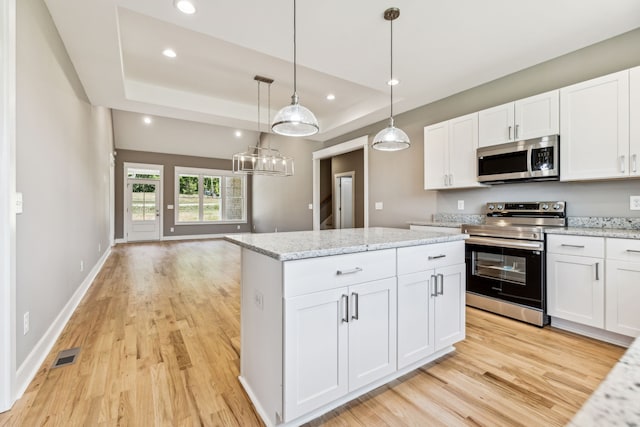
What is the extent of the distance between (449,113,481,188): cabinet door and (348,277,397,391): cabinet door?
2229 mm

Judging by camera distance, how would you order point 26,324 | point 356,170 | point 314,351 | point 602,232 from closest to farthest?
point 314,351 < point 26,324 < point 602,232 < point 356,170

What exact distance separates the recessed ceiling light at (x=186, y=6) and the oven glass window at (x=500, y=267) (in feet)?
11.1

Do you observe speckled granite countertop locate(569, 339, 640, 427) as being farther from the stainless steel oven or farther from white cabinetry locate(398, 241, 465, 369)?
the stainless steel oven

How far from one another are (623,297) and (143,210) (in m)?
9.85

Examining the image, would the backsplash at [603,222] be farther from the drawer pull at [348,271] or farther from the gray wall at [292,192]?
the gray wall at [292,192]

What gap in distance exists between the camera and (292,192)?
24.5ft

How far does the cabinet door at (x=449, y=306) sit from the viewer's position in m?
2.02

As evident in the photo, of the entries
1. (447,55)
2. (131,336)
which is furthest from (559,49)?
(131,336)

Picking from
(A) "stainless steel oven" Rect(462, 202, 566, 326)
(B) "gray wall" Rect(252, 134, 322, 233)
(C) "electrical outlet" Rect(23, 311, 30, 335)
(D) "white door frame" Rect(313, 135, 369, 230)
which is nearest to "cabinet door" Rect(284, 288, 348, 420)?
(C) "electrical outlet" Rect(23, 311, 30, 335)

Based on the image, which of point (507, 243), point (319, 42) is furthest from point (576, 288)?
point (319, 42)

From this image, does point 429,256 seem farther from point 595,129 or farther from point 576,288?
point 595,129

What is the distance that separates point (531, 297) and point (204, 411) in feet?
9.19

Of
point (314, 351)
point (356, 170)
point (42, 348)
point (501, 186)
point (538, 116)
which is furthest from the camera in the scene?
point (356, 170)

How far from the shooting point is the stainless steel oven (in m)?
2.64
